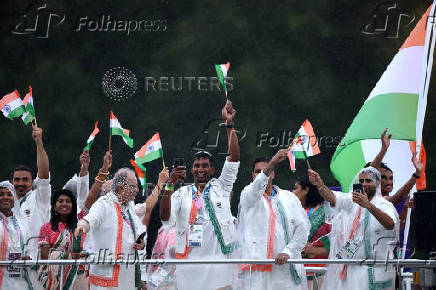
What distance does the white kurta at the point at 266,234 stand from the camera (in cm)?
738

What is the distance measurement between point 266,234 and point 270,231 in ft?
0.15

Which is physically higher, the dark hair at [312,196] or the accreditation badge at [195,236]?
the dark hair at [312,196]

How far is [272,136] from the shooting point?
15.8m

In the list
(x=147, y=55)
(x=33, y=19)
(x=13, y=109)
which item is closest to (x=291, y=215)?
(x=13, y=109)

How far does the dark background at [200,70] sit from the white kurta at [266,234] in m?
8.08

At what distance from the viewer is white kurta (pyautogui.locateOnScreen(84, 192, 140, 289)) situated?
23.2ft

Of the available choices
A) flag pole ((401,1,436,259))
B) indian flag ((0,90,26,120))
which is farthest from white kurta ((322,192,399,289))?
indian flag ((0,90,26,120))

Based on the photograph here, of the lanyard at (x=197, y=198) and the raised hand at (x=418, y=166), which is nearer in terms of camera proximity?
the lanyard at (x=197, y=198)

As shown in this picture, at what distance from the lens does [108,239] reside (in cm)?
717

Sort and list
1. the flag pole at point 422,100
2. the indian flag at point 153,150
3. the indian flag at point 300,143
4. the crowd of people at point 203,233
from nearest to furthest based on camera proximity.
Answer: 1. the crowd of people at point 203,233
2. the indian flag at point 300,143
3. the flag pole at point 422,100
4. the indian flag at point 153,150

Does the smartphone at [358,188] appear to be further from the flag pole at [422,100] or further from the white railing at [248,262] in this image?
the white railing at [248,262]

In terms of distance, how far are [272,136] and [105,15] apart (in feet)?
12.9

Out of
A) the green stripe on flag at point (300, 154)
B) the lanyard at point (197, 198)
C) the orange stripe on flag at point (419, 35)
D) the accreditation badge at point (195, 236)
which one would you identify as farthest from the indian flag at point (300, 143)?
the orange stripe on flag at point (419, 35)

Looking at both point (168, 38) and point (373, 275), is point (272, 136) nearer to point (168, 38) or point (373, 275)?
point (168, 38)
